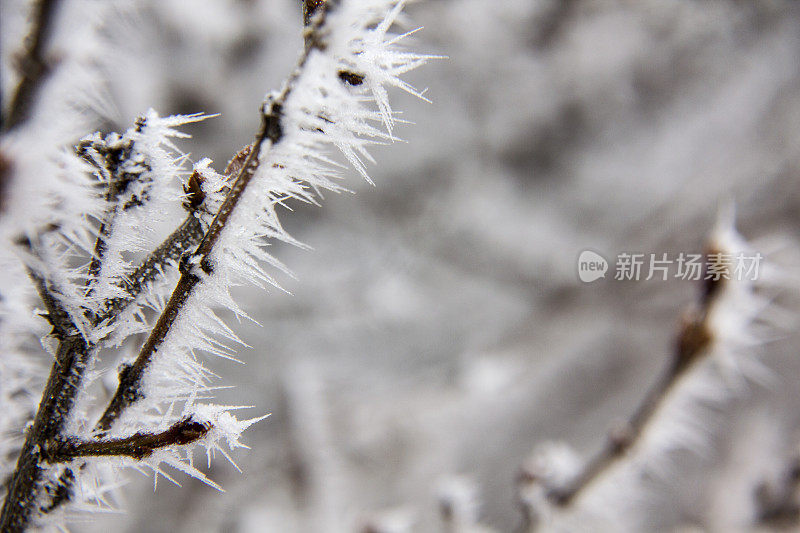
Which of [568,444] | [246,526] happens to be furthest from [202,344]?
[568,444]

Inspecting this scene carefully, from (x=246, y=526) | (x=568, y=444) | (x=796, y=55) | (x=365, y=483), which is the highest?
(x=796, y=55)

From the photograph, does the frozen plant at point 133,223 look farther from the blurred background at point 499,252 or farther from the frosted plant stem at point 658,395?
the blurred background at point 499,252

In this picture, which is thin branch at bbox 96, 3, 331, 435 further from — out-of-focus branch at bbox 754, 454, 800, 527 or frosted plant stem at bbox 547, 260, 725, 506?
out-of-focus branch at bbox 754, 454, 800, 527

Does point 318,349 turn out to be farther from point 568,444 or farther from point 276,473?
point 568,444

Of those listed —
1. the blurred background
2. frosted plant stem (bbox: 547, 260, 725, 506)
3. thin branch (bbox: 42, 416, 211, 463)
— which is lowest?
thin branch (bbox: 42, 416, 211, 463)

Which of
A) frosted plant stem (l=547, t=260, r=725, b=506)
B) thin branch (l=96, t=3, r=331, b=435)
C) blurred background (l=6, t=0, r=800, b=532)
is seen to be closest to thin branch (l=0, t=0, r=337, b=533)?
thin branch (l=96, t=3, r=331, b=435)

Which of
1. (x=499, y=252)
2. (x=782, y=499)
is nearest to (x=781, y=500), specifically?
(x=782, y=499)

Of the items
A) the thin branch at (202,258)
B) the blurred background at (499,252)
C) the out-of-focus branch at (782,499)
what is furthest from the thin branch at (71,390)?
the out-of-focus branch at (782,499)

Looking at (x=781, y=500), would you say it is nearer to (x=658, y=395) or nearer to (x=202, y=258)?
(x=658, y=395)
